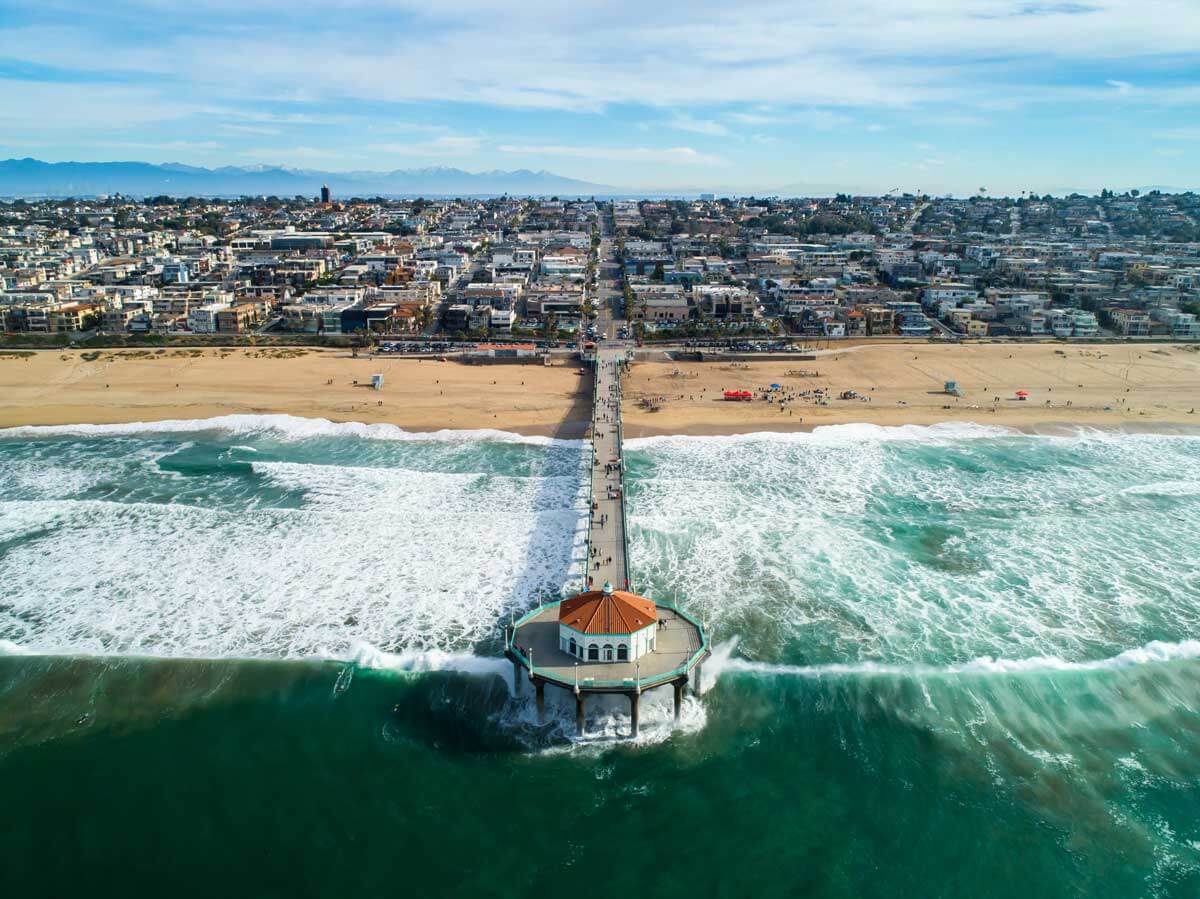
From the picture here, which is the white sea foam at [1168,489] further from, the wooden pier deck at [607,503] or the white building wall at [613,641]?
the white building wall at [613,641]

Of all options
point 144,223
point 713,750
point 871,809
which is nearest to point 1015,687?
point 871,809

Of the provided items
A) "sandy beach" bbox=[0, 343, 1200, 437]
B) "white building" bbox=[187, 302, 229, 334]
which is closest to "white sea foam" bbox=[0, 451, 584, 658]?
"sandy beach" bbox=[0, 343, 1200, 437]

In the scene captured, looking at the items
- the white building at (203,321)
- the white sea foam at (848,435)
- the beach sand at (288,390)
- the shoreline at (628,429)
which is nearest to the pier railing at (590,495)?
the beach sand at (288,390)

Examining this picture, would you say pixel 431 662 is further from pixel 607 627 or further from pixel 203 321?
pixel 203 321

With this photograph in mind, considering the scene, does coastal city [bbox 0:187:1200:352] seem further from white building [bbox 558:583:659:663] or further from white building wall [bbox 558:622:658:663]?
white building wall [bbox 558:622:658:663]

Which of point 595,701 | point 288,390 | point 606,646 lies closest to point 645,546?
point 595,701
